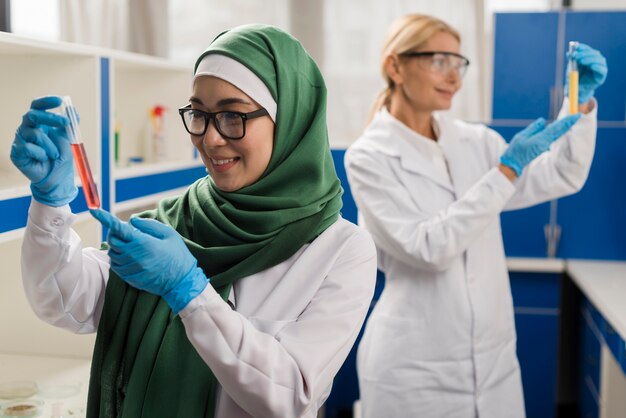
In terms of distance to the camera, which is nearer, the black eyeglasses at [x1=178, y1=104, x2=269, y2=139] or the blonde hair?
the black eyeglasses at [x1=178, y1=104, x2=269, y2=139]

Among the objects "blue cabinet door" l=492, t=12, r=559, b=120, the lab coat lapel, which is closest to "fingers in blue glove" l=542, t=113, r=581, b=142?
the lab coat lapel

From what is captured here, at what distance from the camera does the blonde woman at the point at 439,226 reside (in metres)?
2.15

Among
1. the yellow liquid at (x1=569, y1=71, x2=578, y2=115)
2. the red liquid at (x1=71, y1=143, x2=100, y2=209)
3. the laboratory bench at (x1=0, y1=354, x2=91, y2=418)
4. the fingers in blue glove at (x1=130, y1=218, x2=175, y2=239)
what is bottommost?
the laboratory bench at (x1=0, y1=354, x2=91, y2=418)

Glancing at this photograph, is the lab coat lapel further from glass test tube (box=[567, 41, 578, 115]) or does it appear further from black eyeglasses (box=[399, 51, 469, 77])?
glass test tube (box=[567, 41, 578, 115])

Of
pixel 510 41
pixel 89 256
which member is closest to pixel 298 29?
pixel 510 41

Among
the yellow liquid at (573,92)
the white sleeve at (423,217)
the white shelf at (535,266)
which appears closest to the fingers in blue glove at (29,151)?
the white sleeve at (423,217)

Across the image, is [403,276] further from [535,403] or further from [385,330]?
[535,403]

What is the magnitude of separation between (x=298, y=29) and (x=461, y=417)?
2.46 metres

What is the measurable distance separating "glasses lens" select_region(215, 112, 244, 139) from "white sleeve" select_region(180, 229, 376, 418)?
0.26 m

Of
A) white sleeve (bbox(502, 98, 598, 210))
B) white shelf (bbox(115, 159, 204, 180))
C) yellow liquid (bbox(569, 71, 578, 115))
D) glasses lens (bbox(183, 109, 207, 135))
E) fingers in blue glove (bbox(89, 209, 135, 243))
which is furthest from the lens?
white shelf (bbox(115, 159, 204, 180))

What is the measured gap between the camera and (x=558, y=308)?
11.5 feet

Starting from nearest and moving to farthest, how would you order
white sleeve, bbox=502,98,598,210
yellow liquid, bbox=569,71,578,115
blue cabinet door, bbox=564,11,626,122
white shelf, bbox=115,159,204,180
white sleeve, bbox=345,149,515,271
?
white sleeve, bbox=345,149,515,271
yellow liquid, bbox=569,71,578,115
white sleeve, bbox=502,98,598,210
white shelf, bbox=115,159,204,180
blue cabinet door, bbox=564,11,626,122

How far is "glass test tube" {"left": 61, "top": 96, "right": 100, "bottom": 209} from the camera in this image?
1178 millimetres

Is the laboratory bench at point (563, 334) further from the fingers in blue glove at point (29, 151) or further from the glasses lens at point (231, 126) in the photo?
the fingers in blue glove at point (29, 151)
